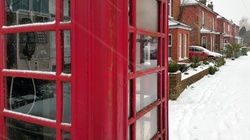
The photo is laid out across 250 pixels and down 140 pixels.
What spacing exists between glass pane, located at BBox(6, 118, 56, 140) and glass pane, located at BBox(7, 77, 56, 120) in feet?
0.33

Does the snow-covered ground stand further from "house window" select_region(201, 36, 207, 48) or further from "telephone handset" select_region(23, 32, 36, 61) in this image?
"house window" select_region(201, 36, 207, 48)

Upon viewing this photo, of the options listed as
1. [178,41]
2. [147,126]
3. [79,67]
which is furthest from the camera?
[178,41]

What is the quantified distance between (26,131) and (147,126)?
106 cm

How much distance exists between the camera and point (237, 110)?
657 cm

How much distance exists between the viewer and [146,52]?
2.29m

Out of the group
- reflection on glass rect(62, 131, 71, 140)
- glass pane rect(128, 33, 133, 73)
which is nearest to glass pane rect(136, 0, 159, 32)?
glass pane rect(128, 33, 133, 73)

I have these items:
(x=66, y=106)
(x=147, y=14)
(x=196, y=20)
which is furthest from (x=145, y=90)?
(x=196, y=20)

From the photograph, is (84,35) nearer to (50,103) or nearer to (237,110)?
(50,103)

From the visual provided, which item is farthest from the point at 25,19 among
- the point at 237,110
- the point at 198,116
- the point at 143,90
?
the point at 237,110

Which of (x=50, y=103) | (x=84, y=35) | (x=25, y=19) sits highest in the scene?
(x=25, y=19)

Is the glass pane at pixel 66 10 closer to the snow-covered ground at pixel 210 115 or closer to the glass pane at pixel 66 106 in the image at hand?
the glass pane at pixel 66 106

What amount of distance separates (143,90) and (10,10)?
1.26m

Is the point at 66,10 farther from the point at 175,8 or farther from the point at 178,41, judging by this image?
the point at 175,8

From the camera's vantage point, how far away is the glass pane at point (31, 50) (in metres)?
1.87
